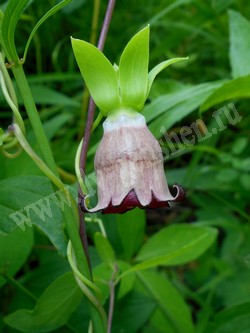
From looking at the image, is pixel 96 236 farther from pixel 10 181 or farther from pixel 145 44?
pixel 145 44

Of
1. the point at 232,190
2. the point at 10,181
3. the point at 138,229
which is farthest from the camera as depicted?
the point at 232,190

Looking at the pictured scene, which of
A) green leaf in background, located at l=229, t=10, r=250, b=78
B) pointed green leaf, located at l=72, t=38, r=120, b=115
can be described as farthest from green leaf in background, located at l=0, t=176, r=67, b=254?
green leaf in background, located at l=229, t=10, r=250, b=78

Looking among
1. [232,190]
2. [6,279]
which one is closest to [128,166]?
[6,279]

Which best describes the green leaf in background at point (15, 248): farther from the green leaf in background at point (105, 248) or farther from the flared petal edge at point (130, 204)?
the flared petal edge at point (130, 204)

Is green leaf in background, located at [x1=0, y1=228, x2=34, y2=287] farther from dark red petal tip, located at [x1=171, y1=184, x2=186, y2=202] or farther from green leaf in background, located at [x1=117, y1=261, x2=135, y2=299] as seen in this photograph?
dark red petal tip, located at [x1=171, y1=184, x2=186, y2=202]

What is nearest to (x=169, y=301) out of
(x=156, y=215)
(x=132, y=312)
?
(x=132, y=312)

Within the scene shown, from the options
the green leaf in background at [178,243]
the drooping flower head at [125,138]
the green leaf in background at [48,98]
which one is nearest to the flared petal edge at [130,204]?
the drooping flower head at [125,138]

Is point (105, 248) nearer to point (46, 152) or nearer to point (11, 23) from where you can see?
point (46, 152)
